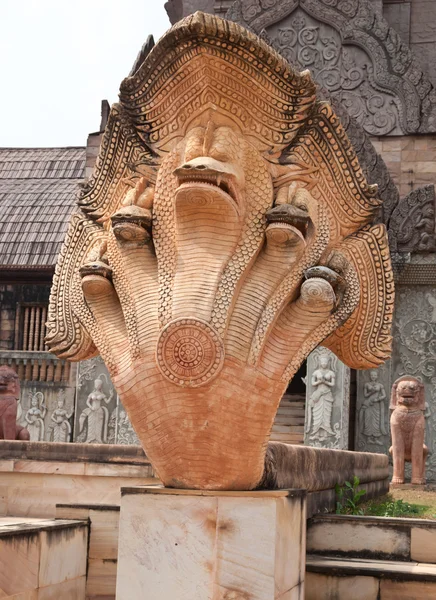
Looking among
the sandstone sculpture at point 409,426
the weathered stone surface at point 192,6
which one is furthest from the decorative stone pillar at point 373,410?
the weathered stone surface at point 192,6

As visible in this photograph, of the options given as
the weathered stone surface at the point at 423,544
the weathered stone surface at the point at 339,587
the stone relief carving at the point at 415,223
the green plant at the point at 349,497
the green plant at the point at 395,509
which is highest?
the stone relief carving at the point at 415,223

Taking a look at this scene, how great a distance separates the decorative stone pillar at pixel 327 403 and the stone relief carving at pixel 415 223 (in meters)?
2.23

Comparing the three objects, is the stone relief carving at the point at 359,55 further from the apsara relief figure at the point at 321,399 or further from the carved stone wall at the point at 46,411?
the carved stone wall at the point at 46,411

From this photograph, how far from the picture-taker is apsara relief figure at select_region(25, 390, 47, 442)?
55.7 ft

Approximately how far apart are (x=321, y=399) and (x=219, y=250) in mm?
10802

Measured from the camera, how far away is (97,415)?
15.5 meters


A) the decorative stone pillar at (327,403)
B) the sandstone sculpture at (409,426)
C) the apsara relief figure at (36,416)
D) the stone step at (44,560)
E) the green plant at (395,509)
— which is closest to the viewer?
the stone step at (44,560)

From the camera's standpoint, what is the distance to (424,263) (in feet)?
48.5

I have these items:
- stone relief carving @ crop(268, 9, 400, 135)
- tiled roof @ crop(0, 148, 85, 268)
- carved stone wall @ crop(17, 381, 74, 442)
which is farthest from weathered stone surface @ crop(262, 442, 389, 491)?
tiled roof @ crop(0, 148, 85, 268)

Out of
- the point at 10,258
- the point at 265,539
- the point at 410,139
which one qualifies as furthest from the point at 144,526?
the point at 10,258

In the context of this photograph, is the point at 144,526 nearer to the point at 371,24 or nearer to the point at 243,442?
the point at 243,442

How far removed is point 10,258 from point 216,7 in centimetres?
802

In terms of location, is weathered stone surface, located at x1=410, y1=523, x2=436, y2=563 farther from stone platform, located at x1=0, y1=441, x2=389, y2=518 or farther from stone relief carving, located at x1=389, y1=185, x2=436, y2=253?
stone relief carving, located at x1=389, y1=185, x2=436, y2=253

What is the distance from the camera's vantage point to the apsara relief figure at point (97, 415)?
15414 mm
